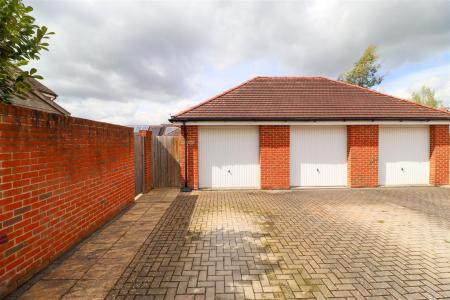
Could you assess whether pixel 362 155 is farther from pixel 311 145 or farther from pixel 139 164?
pixel 139 164

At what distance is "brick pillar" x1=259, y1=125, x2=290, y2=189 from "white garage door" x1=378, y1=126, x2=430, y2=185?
4018 mm

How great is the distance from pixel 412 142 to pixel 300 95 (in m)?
4.90

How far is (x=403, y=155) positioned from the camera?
8.84 metres

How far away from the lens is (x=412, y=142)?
8836mm

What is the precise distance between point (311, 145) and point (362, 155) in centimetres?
206

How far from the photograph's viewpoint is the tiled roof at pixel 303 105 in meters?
8.43

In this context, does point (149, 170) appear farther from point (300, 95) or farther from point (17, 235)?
point (300, 95)

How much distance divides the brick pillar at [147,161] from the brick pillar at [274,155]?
4519 millimetres

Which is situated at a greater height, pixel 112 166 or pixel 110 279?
pixel 112 166

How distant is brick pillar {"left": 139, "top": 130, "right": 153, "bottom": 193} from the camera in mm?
8281

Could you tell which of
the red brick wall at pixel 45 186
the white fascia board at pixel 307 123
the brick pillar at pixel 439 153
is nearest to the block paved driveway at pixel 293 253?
the red brick wall at pixel 45 186

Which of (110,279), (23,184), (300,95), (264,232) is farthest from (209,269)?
(300,95)

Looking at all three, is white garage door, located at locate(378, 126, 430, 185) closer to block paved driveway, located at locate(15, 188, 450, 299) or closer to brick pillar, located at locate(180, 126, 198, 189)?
block paved driveway, located at locate(15, 188, 450, 299)

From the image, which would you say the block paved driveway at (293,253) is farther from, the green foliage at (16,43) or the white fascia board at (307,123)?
the white fascia board at (307,123)
